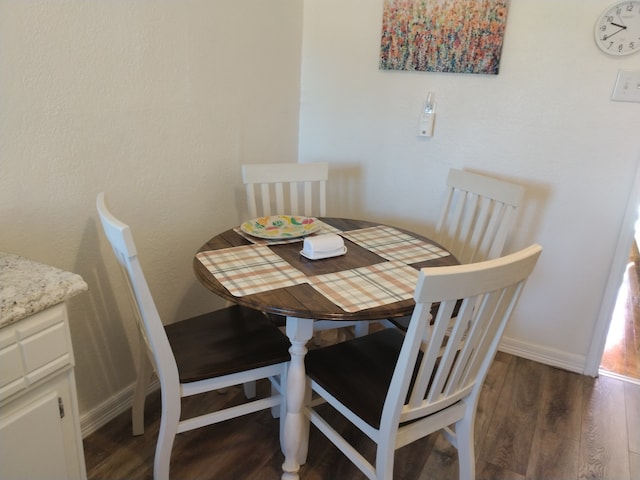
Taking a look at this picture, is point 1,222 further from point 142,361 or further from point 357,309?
point 357,309

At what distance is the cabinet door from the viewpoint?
981 mm

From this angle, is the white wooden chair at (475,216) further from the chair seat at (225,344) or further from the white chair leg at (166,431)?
the white chair leg at (166,431)

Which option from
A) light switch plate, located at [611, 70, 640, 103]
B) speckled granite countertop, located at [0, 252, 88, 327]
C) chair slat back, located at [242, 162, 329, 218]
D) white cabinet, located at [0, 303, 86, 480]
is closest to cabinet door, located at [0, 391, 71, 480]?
white cabinet, located at [0, 303, 86, 480]

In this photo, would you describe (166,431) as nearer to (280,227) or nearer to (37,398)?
(37,398)

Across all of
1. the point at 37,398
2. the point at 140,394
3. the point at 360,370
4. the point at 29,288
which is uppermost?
the point at 29,288

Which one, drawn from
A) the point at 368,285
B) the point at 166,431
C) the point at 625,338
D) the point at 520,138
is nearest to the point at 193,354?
the point at 166,431

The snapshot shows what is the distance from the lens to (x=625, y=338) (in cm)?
269

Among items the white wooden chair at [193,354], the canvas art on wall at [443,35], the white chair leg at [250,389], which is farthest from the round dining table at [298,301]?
the canvas art on wall at [443,35]

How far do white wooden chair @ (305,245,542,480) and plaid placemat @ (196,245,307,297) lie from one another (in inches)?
11.8

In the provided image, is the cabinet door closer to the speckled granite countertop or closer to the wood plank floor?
the speckled granite countertop

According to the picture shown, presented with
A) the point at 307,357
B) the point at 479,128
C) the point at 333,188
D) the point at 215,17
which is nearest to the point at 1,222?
the point at 307,357

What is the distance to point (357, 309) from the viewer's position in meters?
1.28

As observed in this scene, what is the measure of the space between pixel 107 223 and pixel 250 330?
0.66m

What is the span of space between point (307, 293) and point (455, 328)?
0.45 m
